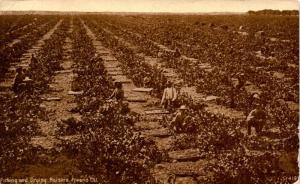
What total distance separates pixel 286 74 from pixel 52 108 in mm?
4064

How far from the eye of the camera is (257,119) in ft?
18.6

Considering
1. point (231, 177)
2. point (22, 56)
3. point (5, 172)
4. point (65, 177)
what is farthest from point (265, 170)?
point (22, 56)

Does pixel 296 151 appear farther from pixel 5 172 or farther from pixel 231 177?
pixel 5 172

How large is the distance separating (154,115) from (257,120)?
1.33 metres

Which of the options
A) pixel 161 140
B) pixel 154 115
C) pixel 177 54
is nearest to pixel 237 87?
pixel 154 115

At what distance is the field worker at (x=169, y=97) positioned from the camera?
6305mm

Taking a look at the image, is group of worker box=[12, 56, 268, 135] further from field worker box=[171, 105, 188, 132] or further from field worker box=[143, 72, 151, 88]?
field worker box=[143, 72, 151, 88]

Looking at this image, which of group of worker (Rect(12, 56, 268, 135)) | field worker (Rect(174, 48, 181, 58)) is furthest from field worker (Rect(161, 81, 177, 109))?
field worker (Rect(174, 48, 181, 58))

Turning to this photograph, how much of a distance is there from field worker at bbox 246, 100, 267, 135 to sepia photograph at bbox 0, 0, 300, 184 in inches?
0.5

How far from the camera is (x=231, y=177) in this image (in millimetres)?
4684

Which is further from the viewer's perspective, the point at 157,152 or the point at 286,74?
the point at 286,74

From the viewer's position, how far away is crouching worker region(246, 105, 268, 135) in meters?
5.62

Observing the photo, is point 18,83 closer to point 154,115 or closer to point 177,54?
point 154,115

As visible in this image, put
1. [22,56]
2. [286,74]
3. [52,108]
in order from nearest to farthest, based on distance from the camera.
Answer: [52,108]
[286,74]
[22,56]
